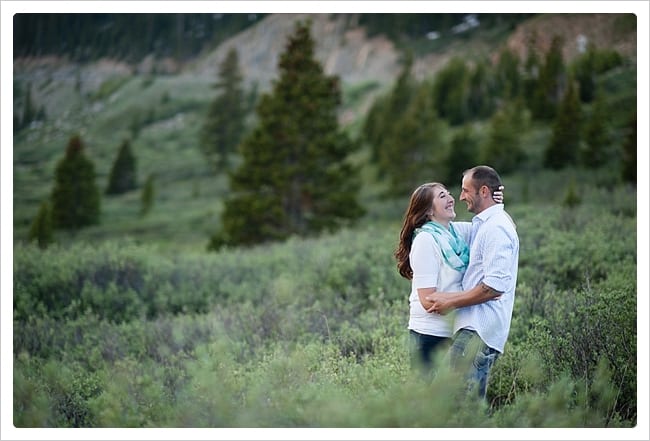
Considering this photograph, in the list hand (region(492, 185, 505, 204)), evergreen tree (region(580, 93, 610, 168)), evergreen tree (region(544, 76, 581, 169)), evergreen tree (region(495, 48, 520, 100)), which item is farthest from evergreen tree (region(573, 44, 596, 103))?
hand (region(492, 185, 505, 204))

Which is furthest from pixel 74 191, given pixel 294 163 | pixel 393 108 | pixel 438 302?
pixel 438 302

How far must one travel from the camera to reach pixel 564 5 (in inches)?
241

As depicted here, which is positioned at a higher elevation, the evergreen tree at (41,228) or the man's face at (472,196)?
the man's face at (472,196)

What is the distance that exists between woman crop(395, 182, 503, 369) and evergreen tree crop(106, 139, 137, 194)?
29.1 m

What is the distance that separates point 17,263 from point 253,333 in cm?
447

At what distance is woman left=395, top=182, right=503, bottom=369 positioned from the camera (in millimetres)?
3933

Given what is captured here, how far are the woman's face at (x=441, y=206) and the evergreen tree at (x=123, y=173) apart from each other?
95.6ft

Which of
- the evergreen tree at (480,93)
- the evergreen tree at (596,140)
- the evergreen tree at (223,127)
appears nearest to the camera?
the evergreen tree at (596,140)

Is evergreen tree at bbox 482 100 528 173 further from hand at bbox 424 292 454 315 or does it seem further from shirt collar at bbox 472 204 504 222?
hand at bbox 424 292 454 315

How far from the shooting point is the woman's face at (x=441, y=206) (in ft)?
13.4

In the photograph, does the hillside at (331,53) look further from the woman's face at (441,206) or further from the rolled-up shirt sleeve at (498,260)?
the rolled-up shirt sleeve at (498,260)

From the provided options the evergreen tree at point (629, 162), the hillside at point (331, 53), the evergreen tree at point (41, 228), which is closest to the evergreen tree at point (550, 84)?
the hillside at point (331, 53)

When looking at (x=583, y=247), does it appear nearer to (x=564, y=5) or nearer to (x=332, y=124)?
(x=564, y=5)

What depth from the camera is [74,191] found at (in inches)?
1020
